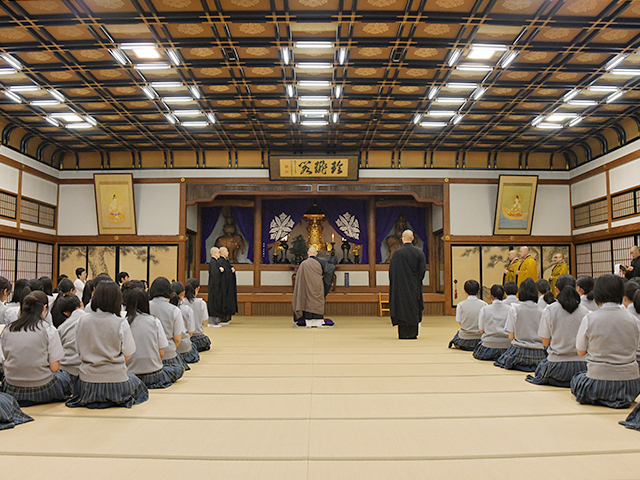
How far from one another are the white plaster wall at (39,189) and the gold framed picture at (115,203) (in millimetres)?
1022

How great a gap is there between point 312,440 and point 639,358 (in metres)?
2.62

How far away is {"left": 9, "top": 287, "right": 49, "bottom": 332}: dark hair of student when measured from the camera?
9.94 ft

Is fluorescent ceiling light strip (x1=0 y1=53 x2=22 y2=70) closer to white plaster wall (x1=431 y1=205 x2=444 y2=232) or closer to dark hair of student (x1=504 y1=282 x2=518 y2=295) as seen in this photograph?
dark hair of student (x1=504 y1=282 x2=518 y2=295)

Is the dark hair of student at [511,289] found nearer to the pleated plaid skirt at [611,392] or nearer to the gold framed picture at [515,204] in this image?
the pleated plaid skirt at [611,392]

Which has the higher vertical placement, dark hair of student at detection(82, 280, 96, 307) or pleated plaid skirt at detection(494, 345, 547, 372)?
dark hair of student at detection(82, 280, 96, 307)

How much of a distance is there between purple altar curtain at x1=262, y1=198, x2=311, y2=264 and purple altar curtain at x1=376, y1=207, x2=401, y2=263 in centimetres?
195

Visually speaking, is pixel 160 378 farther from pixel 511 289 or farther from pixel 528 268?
pixel 528 268

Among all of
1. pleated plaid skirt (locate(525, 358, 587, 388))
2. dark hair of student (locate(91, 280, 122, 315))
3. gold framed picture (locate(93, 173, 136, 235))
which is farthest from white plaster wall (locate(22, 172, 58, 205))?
pleated plaid skirt (locate(525, 358, 587, 388))

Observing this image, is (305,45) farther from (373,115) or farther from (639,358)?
(639,358)

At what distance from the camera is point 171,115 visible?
9258mm

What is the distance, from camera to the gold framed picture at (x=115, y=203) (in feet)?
36.7

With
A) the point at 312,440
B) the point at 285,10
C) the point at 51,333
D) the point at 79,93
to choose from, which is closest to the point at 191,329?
the point at 51,333

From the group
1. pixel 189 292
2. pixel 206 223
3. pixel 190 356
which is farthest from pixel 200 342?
pixel 206 223

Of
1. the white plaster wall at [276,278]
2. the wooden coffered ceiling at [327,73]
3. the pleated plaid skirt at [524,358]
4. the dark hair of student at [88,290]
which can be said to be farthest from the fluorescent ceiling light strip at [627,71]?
the white plaster wall at [276,278]
